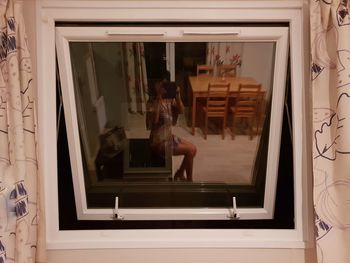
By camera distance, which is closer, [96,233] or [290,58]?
[290,58]

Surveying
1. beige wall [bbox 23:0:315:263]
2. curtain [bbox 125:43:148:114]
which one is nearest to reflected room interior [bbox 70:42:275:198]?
curtain [bbox 125:43:148:114]

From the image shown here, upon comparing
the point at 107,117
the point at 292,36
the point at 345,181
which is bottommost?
the point at 345,181

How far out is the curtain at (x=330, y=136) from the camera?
1723 mm

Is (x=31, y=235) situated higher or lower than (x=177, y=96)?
lower

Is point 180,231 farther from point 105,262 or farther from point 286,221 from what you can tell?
point 286,221

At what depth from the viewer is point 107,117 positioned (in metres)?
2.10

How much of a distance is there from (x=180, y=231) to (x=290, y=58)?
101 centimetres

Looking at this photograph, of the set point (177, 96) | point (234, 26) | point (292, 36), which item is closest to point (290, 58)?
point (292, 36)

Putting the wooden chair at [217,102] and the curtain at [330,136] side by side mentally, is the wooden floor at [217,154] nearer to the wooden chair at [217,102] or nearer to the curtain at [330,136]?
the wooden chair at [217,102]

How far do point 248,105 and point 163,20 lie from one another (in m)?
0.61

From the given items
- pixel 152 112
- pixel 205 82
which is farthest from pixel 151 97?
pixel 205 82

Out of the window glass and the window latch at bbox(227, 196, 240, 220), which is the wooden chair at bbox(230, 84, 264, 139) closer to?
the window glass

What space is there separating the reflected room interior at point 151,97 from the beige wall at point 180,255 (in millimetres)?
376

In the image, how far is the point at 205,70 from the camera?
6.59 ft
